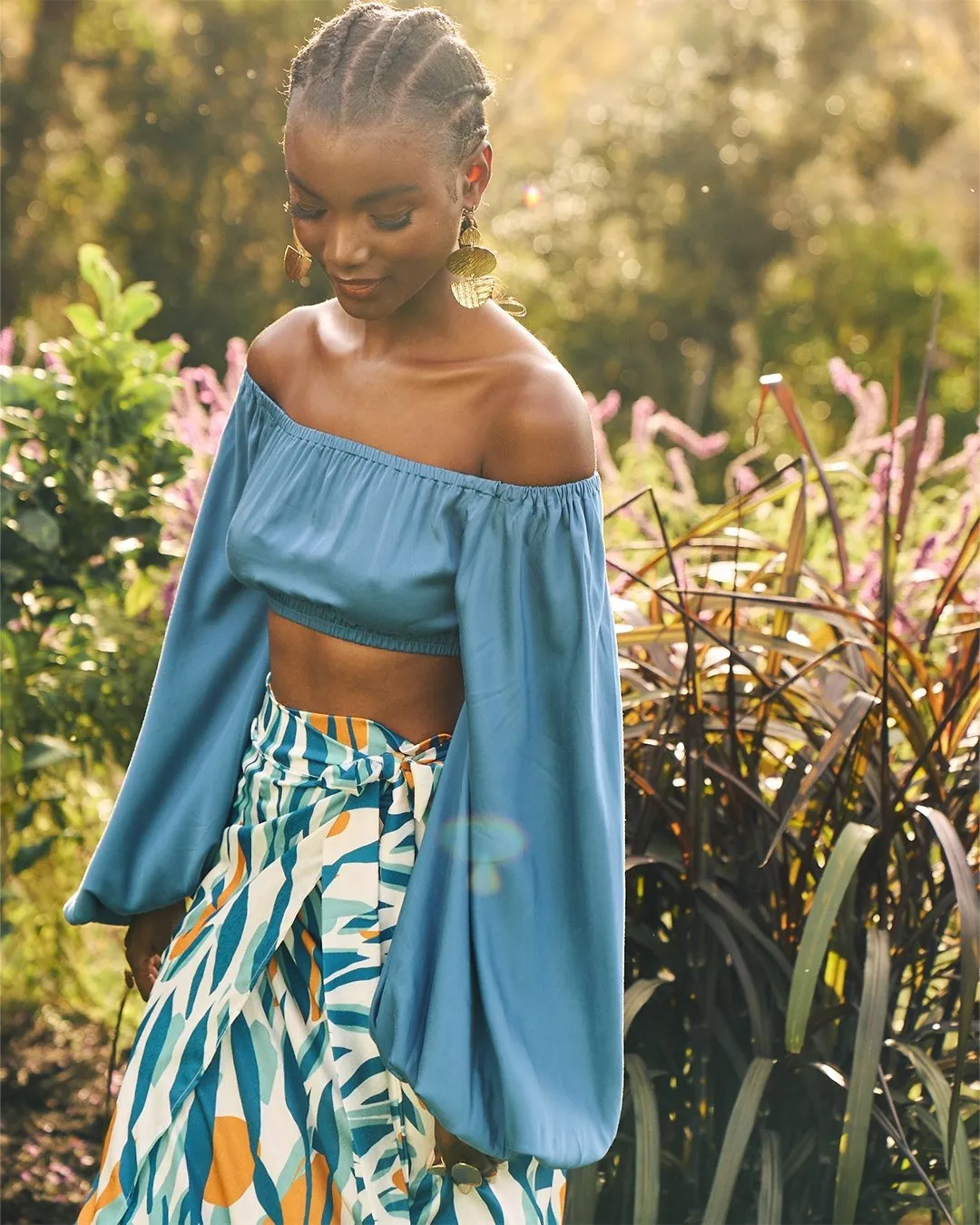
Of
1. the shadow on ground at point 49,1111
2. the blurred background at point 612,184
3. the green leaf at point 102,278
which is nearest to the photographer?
the shadow on ground at point 49,1111

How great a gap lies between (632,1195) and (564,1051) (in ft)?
2.82

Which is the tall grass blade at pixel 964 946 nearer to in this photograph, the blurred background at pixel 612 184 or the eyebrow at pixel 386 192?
the eyebrow at pixel 386 192

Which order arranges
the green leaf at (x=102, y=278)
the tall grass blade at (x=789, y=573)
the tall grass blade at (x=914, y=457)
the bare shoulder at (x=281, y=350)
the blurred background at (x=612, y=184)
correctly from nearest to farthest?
the bare shoulder at (x=281, y=350), the tall grass blade at (x=914, y=457), the tall grass blade at (x=789, y=573), the green leaf at (x=102, y=278), the blurred background at (x=612, y=184)

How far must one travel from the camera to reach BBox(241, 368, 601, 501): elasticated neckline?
143 cm

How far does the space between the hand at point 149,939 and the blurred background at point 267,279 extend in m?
0.73

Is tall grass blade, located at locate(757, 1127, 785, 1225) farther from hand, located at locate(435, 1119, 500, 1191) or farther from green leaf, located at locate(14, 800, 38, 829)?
green leaf, located at locate(14, 800, 38, 829)

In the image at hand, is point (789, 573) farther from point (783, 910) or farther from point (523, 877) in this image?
point (523, 877)

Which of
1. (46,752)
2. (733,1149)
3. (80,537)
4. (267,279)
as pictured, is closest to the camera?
(733,1149)

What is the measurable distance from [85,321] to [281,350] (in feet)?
3.30

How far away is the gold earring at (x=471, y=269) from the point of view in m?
1.45

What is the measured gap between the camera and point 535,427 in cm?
142

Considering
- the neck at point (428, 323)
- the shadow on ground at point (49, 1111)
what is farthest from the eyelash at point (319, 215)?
the shadow on ground at point (49, 1111)

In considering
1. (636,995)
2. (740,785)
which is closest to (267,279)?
(740,785)

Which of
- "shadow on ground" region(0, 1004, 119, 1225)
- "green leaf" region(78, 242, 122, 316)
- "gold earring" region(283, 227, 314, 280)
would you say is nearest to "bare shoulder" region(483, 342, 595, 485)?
"gold earring" region(283, 227, 314, 280)
